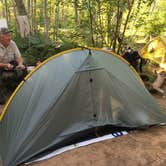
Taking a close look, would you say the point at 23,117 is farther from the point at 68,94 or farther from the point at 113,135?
the point at 113,135

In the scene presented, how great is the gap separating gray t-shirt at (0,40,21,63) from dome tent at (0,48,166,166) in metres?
1.38

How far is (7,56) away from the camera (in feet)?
15.1

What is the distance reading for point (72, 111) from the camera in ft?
10.7

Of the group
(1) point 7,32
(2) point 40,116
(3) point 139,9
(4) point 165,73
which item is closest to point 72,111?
(2) point 40,116

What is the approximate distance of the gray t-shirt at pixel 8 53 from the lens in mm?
4512

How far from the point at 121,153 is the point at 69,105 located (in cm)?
88

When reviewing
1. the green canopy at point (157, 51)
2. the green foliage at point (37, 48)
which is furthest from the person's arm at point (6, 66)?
the green canopy at point (157, 51)

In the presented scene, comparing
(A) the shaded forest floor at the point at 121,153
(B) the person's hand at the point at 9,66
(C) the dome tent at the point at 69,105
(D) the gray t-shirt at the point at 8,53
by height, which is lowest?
(A) the shaded forest floor at the point at 121,153

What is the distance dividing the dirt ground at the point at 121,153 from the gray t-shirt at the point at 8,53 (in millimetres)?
2347

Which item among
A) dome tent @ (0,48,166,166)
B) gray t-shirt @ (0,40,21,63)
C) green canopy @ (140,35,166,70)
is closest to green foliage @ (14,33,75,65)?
gray t-shirt @ (0,40,21,63)

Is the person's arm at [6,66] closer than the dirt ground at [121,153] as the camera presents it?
No

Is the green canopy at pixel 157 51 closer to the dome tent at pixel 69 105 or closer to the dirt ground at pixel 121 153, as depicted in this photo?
the dome tent at pixel 69 105

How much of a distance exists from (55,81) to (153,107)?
153 centimetres

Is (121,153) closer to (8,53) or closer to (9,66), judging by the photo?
(9,66)
